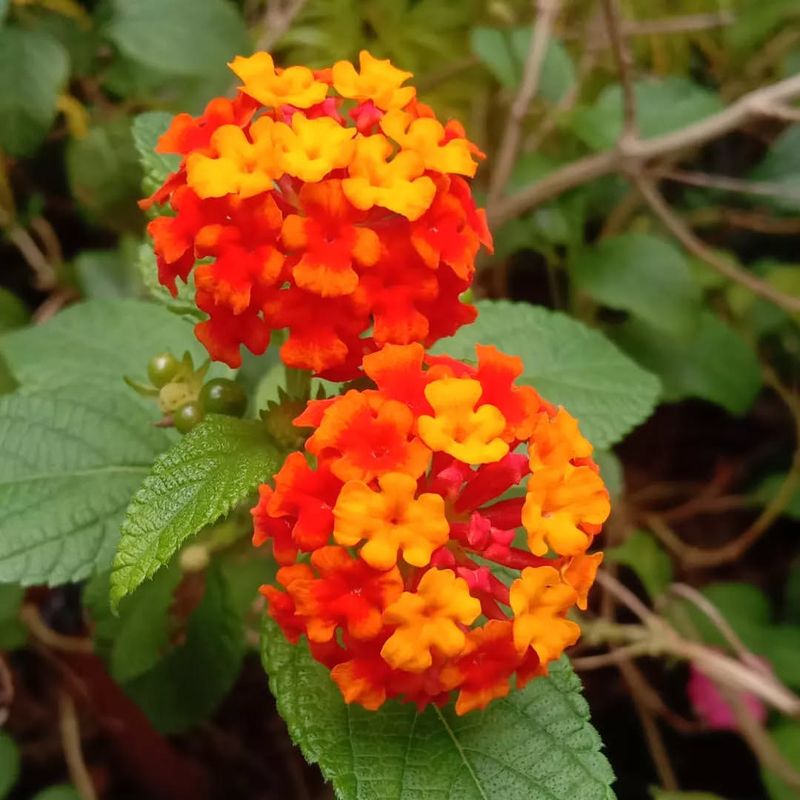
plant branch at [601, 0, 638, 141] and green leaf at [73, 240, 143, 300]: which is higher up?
plant branch at [601, 0, 638, 141]

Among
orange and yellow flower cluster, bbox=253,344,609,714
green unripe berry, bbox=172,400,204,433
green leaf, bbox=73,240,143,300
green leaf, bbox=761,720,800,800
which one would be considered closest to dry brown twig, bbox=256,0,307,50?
green leaf, bbox=73,240,143,300

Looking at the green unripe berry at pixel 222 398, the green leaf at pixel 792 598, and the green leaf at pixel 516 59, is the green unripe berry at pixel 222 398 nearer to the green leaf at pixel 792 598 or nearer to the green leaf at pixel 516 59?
the green leaf at pixel 516 59

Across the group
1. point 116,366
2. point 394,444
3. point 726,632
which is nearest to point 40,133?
point 116,366

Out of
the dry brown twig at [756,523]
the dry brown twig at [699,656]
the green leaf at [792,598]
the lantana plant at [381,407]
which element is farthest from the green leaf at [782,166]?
the lantana plant at [381,407]

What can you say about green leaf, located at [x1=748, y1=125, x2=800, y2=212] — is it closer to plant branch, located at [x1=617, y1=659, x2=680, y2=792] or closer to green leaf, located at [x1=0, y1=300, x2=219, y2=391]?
plant branch, located at [x1=617, y1=659, x2=680, y2=792]

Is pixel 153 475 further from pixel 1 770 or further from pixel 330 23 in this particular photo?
pixel 330 23

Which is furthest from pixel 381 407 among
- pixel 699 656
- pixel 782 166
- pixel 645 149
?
pixel 782 166

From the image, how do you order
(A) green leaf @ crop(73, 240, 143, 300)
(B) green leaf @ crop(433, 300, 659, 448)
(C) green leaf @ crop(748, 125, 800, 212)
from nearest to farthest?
(B) green leaf @ crop(433, 300, 659, 448) → (A) green leaf @ crop(73, 240, 143, 300) → (C) green leaf @ crop(748, 125, 800, 212)
